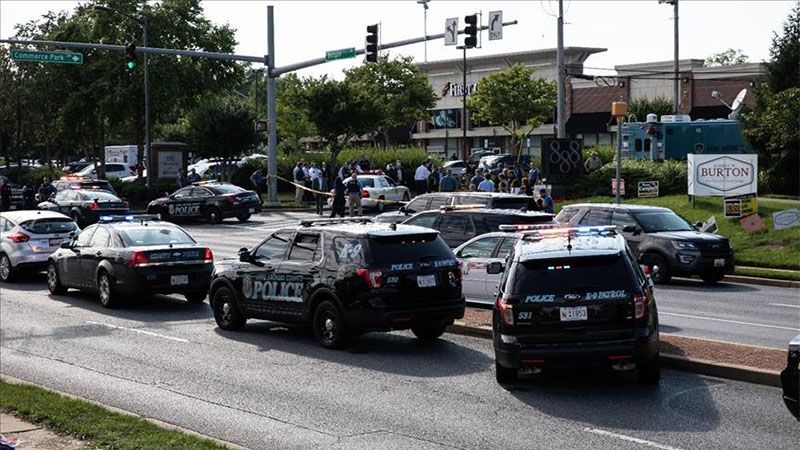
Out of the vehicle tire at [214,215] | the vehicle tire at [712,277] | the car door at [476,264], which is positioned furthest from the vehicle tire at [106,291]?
the vehicle tire at [214,215]

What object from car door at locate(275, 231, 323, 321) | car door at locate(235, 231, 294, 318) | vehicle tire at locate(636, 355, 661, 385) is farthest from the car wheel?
vehicle tire at locate(636, 355, 661, 385)

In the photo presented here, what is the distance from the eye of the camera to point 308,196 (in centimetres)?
5150

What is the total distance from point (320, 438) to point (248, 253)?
22.0 feet

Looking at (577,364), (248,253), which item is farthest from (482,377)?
(248,253)

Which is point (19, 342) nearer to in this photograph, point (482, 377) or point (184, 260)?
point (184, 260)

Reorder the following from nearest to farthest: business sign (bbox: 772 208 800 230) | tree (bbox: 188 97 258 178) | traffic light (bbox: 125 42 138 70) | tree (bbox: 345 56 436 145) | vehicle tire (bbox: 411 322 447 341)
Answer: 1. vehicle tire (bbox: 411 322 447 341)
2. business sign (bbox: 772 208 800 230)
3. traffic light (bbox: 125 42 138 70)
4. tree (bbox: 188 97 258 178)
5. tree (bbox: 345 56 436 145)

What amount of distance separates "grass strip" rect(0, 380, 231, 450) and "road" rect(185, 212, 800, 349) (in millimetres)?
8740

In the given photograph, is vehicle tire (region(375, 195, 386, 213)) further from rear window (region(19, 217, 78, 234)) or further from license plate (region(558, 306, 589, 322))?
license plate (region(558, 306, 589, 322))

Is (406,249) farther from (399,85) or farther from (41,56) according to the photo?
(399,85)

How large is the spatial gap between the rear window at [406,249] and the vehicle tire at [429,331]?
1.05 metres

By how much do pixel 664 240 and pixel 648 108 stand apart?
48.4 meters

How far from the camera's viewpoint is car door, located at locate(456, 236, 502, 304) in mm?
18578

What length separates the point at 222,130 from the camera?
59.8 metres

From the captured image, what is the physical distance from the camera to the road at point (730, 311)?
54.5 feet
